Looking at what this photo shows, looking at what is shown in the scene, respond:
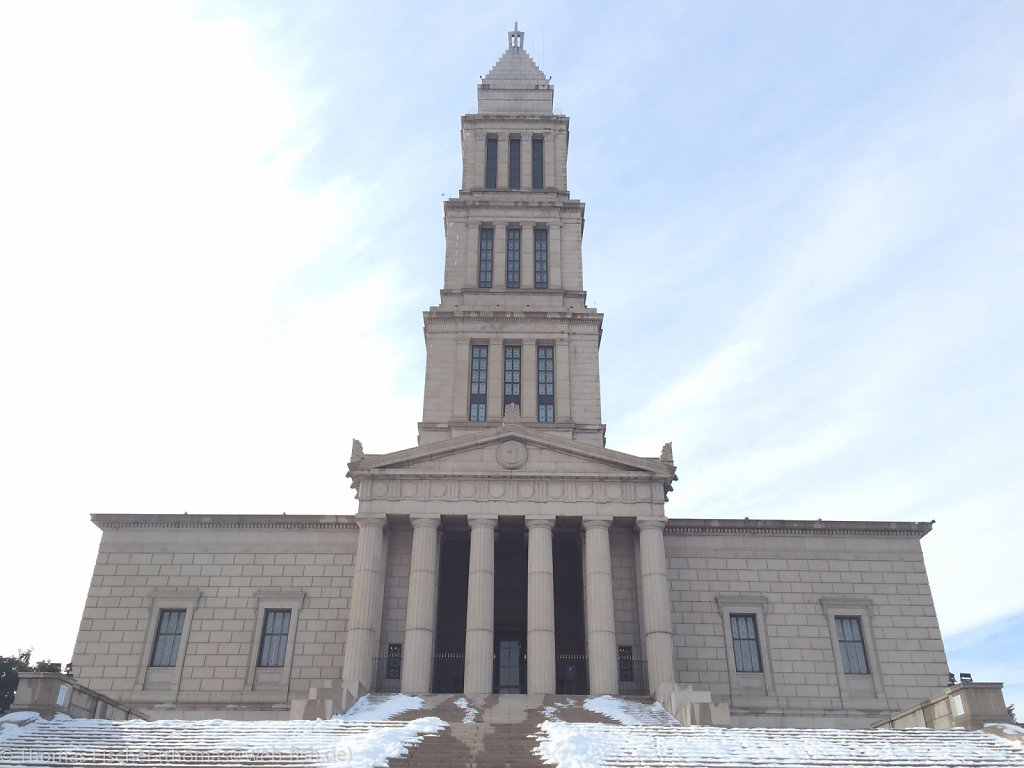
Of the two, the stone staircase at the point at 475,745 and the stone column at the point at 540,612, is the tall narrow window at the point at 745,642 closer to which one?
the stone column at the point at 540,612

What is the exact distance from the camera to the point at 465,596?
39.3 m

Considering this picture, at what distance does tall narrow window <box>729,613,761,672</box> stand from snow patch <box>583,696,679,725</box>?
6.77 metres

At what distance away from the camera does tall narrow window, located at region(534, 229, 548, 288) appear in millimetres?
50406

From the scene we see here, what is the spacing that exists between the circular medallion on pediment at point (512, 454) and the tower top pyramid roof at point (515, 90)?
27613 mm

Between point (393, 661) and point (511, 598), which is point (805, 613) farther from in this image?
point (393, 661)

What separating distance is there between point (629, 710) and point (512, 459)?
11.5m

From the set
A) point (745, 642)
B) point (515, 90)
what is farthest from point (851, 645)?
point (515, 90)

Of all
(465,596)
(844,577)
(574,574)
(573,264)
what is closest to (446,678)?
(465,596)

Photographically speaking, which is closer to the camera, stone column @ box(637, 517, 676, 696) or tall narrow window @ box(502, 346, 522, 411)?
stone column @ box(637, 517, 676, 696)

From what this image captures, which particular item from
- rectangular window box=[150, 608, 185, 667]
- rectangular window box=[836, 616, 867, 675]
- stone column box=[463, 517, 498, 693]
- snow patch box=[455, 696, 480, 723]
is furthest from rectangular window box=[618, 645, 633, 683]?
rectangular window box=[150, 608, 185, 667]

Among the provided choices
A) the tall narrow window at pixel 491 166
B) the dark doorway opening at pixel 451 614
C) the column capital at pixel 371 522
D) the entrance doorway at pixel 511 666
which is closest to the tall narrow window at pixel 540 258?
the tall narrow window at pixel 491 166

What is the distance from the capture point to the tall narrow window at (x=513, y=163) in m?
53.9

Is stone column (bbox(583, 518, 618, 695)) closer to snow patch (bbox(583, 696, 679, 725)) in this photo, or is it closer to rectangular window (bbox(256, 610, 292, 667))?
snow patch (bbox(583, 696, 679, 725))

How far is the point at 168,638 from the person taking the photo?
36219mm
